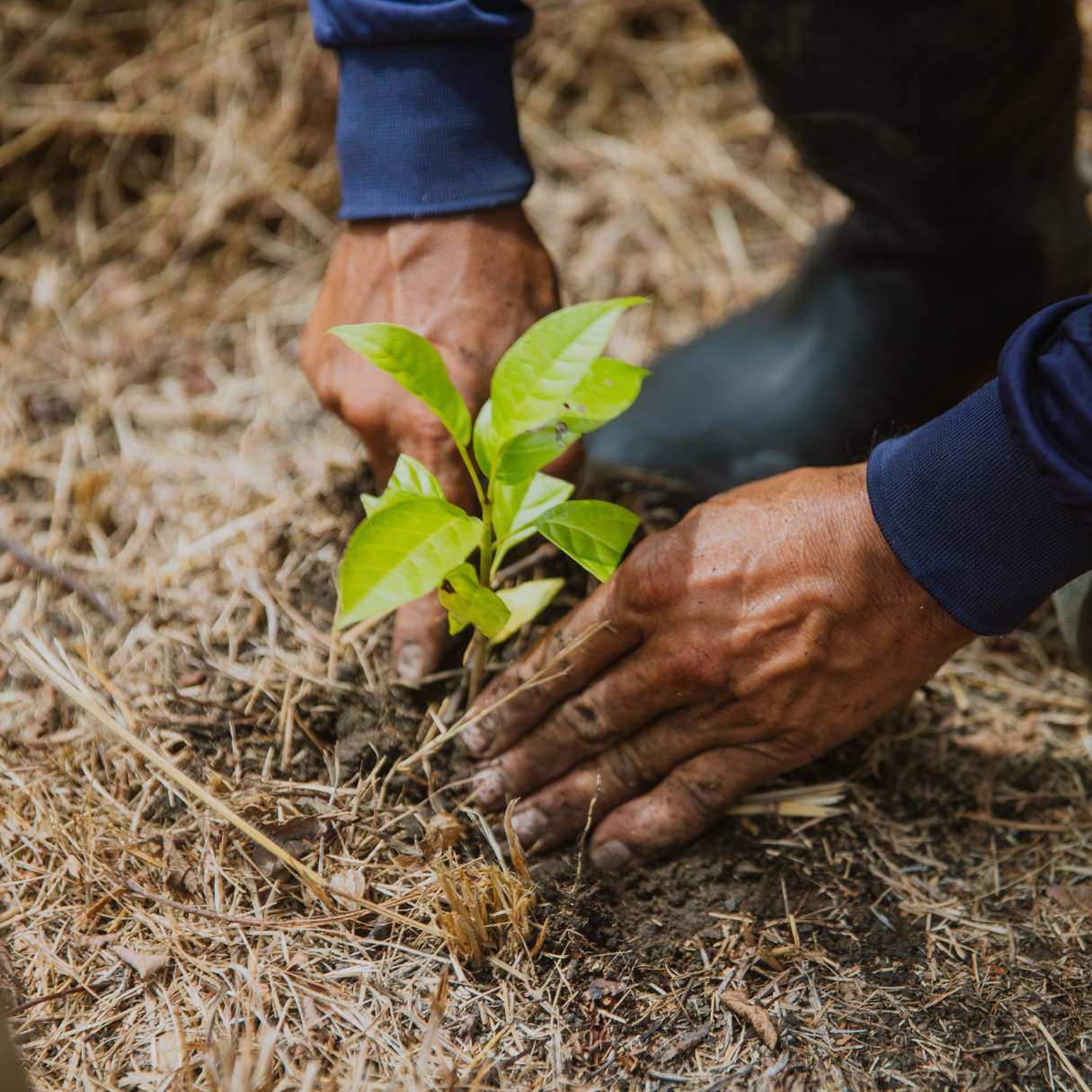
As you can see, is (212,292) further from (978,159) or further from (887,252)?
(978,159)

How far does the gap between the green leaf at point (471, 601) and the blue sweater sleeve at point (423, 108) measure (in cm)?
64

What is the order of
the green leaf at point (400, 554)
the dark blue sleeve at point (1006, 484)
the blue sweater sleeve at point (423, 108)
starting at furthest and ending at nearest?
the blue sweater sleeve at point (423, 108), the dark blue sleeve at point (1006, 484), the green leaf at point (400, 554)

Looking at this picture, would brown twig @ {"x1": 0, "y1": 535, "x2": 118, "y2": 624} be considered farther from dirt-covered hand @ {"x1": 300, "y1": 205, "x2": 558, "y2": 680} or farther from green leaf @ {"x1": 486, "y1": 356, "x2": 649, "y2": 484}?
green leaf @ {"x1": 486, "y1": 356, "x2": 649, "y2": 484}

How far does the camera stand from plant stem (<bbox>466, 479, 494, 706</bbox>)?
1.26 meters

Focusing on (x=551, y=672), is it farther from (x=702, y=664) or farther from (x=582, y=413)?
(x=582, y=413)

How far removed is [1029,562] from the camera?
3.94 feet

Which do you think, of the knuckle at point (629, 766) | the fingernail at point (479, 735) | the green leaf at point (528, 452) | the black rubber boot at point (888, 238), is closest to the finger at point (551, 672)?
the fingernail at point (479, 735)

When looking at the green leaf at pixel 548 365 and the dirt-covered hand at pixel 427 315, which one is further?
the dirt-covered hand at pixel 427 315

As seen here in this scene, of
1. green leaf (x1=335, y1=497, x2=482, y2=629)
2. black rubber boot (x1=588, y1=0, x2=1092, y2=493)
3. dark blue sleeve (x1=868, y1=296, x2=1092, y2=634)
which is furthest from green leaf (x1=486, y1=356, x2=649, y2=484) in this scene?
black rubber boot (x1=588, y1=0, x2=1092, y2=493)

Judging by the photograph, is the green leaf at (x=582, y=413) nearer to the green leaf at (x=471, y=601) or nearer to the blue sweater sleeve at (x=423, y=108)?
the green leaf at (x=471, y=601)

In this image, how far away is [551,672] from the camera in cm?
139

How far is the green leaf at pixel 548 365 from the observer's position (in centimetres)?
119

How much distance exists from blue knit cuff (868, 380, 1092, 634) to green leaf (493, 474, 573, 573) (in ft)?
1.27

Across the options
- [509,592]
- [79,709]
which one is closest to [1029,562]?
[509,592]
